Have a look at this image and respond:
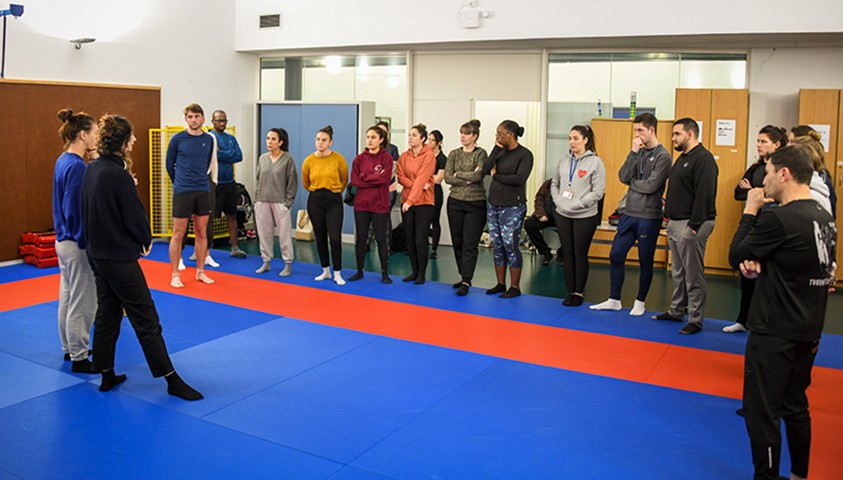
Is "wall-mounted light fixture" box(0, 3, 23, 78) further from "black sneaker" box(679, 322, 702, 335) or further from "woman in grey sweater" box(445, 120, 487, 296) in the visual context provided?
"black sneaker" box(679, 322, 702, 335)

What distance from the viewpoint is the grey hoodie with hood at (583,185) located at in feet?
22.3

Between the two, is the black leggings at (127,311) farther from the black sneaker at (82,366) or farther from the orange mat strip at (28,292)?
the orange mat strip at (28,292)

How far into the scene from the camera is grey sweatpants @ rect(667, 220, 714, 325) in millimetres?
6055

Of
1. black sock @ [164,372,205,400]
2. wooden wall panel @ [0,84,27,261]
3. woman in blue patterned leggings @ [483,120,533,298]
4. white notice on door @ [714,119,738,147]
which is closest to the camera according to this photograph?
black sock @ [164,372,205,400]

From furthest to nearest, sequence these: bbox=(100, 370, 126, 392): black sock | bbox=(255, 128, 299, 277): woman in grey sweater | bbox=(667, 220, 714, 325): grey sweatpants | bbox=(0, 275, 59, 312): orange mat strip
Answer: bbox=(255, 128, 299, 277): woman in grey sweater, bbox=(0, 275, 59, 312): orange mat strip, bbox=(667, 220, 714, 325): grey sweatpants, bbox=(100, 370, 126, 392): black sock

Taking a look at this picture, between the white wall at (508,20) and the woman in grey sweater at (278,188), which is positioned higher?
the white wall at (508,20)

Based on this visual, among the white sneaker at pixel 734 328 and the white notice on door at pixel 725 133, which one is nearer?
the white sneaker at pixel 734 328

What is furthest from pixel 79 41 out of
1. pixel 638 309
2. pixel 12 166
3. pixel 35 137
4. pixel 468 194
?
pixel 638 309

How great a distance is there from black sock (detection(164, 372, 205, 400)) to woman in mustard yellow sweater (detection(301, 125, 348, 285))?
11.1 feet

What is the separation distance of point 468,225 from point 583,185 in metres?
1.26

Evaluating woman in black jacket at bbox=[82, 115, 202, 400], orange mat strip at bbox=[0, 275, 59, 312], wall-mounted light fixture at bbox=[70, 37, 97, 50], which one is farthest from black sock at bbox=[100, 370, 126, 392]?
wall-mounted light fixture at bbox=[70, 37, 97, 50]

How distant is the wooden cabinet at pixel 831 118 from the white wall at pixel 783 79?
382 millimetres

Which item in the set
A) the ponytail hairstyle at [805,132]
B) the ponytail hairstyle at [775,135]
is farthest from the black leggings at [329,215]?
the ponytail hairstyle at [805,132]

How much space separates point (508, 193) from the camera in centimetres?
715
